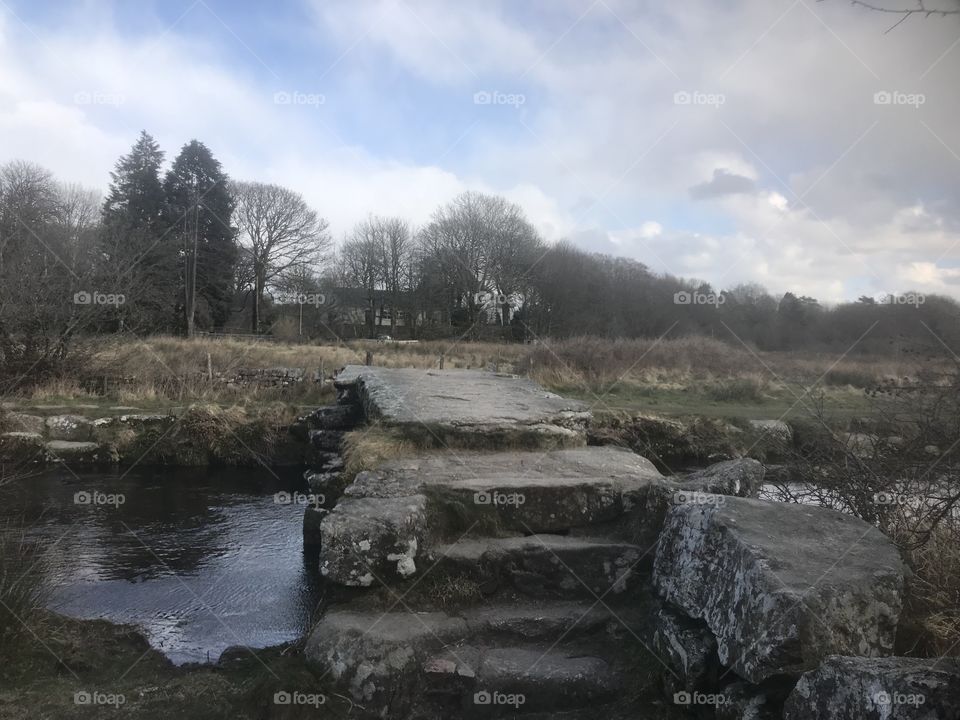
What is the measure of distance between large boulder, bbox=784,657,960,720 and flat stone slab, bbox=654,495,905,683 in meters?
0.23

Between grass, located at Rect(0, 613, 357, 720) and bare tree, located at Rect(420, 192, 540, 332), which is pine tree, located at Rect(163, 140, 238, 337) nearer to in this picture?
bare tree, located at Rect(420, 192, 540, 332)

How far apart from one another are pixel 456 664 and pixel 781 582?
5.71ft

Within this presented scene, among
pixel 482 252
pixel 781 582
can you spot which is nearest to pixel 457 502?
pixel 781 582

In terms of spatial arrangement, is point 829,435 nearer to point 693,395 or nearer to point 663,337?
point 693,395

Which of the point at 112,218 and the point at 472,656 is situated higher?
the point at 112,218

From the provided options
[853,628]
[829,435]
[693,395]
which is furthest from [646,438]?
[853,628]

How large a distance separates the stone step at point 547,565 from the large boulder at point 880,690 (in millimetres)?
1742

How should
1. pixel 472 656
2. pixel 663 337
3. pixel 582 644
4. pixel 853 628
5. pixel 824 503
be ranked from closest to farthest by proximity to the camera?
pixel 853 628
pixel 472 656
pixel 582 644
pixel 824 503
pixel 663 337

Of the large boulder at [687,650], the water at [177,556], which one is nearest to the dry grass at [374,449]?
the water at [177,556]

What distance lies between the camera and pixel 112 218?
119ft

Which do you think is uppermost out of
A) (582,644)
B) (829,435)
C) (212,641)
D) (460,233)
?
(460,233)

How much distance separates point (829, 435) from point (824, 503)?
1.87ft

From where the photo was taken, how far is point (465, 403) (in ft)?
25.5

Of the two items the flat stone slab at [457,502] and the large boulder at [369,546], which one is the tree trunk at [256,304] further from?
the large boulder at [369,546]
